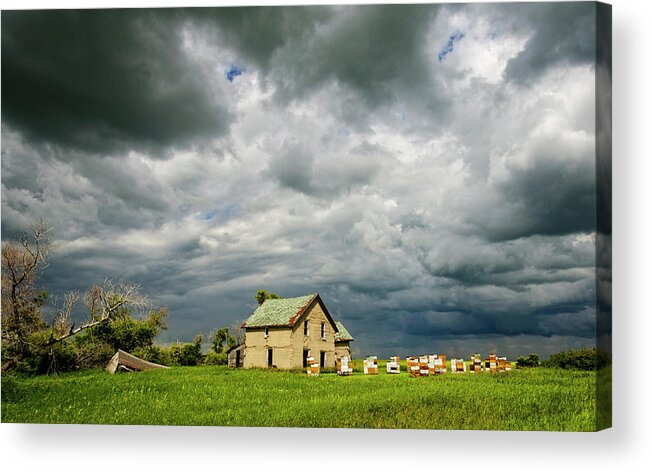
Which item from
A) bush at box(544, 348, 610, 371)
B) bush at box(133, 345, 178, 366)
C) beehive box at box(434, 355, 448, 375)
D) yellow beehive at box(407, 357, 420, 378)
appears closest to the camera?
bush at box(544, 348, 610, 371)

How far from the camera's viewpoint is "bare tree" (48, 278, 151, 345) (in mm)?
12844

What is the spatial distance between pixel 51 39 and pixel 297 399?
7.51 metres

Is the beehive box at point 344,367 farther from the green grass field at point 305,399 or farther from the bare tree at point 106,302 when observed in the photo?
the bare tree at point 106,302

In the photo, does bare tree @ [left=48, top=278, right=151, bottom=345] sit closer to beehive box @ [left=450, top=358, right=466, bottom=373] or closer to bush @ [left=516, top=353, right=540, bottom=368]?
beehive box @ [left=450, top=358, right=466, bottom=373]

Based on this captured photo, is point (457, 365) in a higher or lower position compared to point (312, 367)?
higher

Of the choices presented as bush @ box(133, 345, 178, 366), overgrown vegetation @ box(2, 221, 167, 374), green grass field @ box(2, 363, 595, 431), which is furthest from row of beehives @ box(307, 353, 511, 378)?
overgrown vegetation @ box(2, 221, 167, 374)

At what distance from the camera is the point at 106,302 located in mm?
12969

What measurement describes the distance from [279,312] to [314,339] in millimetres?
904

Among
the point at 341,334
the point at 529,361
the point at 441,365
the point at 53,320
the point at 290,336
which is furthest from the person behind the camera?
the point at 290,336

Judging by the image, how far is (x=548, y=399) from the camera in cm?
1138

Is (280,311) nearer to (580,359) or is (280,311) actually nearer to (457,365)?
(457,365)

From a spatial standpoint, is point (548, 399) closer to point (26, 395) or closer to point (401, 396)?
point (401, 396)

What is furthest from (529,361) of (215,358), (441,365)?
(215,358)

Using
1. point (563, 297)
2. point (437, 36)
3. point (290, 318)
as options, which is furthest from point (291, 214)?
point (563, 297)
